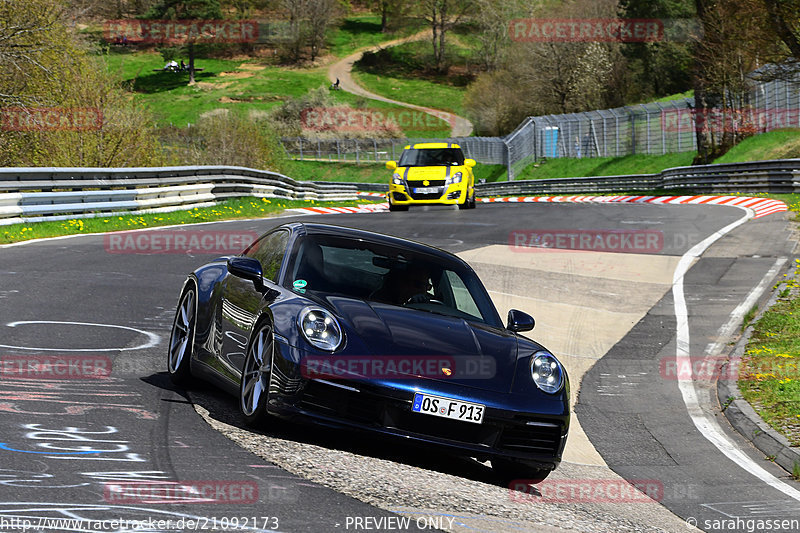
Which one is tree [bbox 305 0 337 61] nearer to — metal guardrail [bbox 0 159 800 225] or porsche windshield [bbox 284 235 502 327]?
metal guardrail [bbox 0 159 800 225]

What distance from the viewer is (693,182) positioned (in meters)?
38.9

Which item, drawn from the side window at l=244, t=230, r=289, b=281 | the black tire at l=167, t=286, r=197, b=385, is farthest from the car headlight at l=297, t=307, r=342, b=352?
the black tire at l=167, t=286, r=197, b=385

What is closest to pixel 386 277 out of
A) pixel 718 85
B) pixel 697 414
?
pixel 697 414

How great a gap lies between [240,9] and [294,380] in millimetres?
128059

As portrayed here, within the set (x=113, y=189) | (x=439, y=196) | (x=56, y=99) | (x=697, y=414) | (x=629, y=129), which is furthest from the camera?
(x=629, y=129)

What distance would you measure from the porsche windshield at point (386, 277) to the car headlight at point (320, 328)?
2.04 feet

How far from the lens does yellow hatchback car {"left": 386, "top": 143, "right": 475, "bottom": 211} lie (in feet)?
93.7

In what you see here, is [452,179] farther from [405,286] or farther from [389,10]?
[389,10]

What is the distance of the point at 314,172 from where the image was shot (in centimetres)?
7612

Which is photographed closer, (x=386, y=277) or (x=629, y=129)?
(x=386, y=277)

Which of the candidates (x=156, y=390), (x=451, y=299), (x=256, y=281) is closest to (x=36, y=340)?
(x=156, y=390)

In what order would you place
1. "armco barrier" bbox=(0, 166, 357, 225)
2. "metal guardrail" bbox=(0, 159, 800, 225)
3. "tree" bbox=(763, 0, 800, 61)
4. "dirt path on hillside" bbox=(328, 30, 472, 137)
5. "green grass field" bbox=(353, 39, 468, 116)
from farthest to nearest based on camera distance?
"green grass field" bbox=(353, 39, 468, 116) → "dirt path on hillside" bbox=(328, 30, 472, 137) → "tree" bbox=(763, 0, 800, 61) → "metal guardrail" bbox=(0, 159, 800, 225) → "armco barrier" bbox=(0, 166, 357, 225)

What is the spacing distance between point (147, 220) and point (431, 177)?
8.62 metres

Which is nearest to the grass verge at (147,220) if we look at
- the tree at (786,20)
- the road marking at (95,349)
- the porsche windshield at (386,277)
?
the road marking at (95,349)
